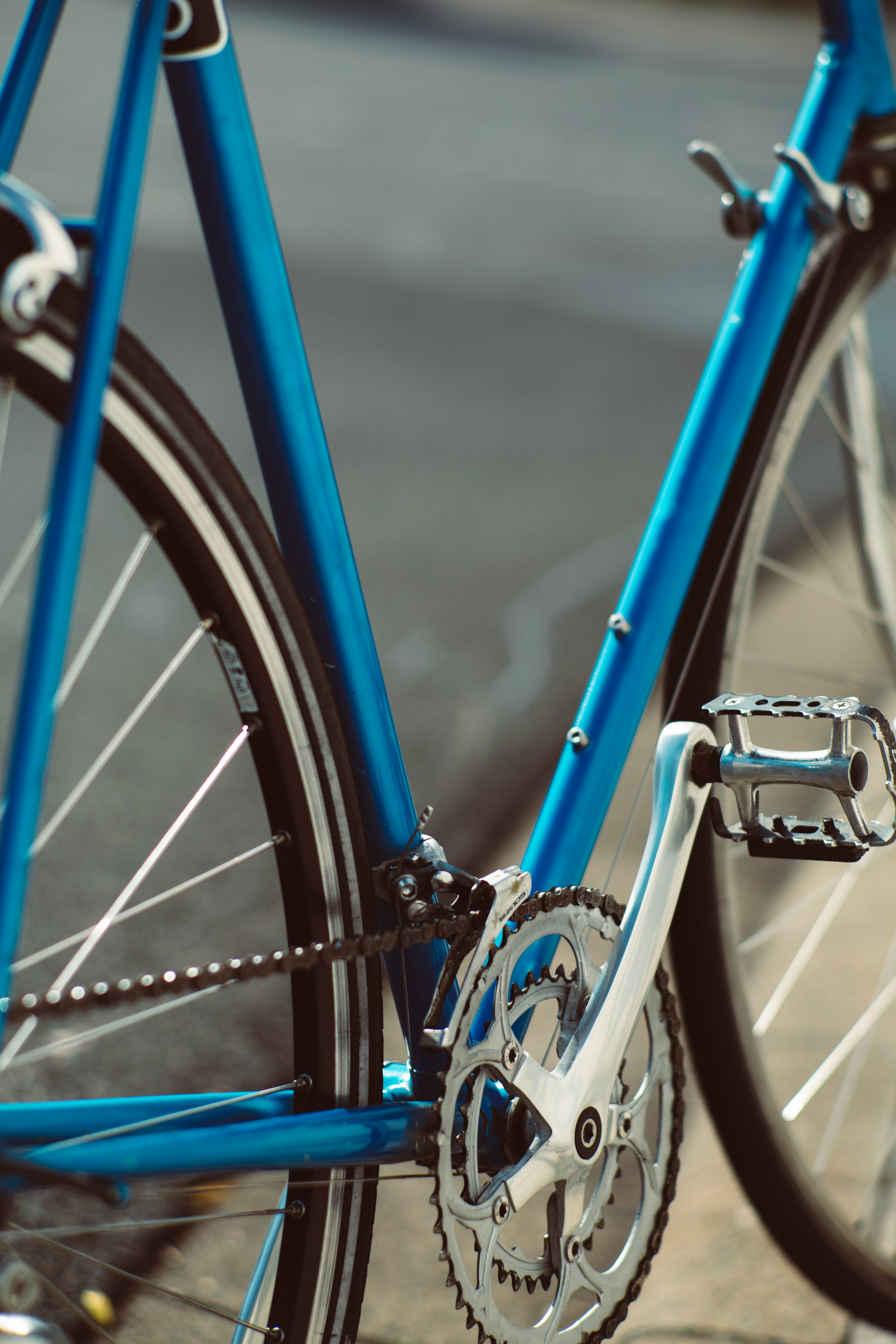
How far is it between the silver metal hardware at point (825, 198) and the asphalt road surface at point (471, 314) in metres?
1.50

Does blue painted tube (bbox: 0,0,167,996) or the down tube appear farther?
the down tube

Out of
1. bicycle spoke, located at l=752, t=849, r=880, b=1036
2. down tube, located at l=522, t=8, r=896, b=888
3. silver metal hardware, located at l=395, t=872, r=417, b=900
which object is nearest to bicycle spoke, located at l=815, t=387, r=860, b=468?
down tube, located at l=522, t=8, r=896, b=888

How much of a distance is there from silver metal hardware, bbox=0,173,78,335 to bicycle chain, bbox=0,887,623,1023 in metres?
0.39

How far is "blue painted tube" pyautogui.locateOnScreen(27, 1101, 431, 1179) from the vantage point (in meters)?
0.79

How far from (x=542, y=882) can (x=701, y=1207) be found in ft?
2.99

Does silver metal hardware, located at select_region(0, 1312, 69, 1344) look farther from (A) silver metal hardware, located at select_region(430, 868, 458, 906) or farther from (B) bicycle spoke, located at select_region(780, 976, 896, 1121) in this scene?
(B) bicycle spoke, located at select_region(780, 976, 896, 1121)

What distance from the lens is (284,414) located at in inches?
37.4

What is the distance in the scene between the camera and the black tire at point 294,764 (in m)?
0.87

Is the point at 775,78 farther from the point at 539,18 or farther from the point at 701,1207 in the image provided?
the point at 701,1207

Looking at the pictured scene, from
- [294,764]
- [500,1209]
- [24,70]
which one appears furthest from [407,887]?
[24,70]

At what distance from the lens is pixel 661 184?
849cm

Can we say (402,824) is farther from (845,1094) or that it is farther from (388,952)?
(845,1094)

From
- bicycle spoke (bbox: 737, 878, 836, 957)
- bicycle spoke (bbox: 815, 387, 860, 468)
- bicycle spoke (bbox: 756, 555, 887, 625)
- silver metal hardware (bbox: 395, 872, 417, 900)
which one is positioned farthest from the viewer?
bicycle spoke (bbox: 815, 387, 860, 468)

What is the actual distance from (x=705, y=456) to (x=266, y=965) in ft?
2.10
